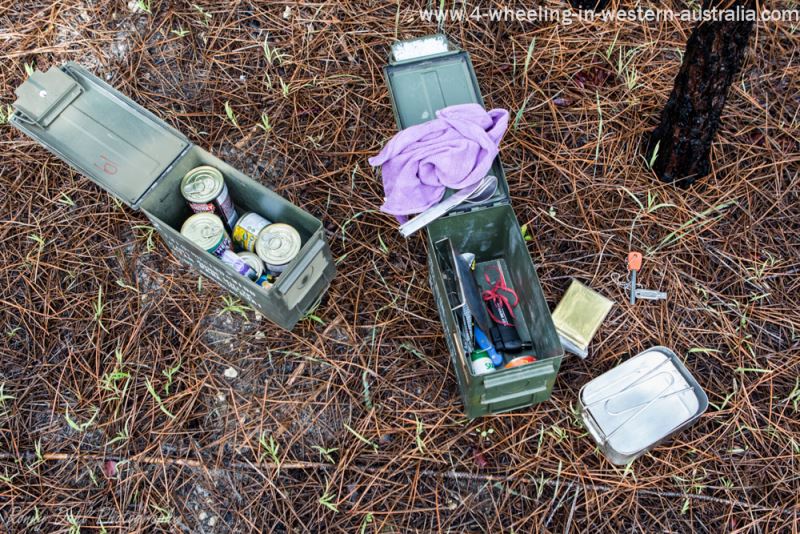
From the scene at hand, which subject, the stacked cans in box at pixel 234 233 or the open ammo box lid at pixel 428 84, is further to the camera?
the open ammo box lid at pixel 428 84

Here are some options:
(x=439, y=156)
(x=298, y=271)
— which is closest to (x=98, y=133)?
(x=298, y=271)

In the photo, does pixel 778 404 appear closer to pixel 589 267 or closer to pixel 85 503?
pixel 589 267

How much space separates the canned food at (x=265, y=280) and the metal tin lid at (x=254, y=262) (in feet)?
0.05

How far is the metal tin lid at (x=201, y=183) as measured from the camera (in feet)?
7.07

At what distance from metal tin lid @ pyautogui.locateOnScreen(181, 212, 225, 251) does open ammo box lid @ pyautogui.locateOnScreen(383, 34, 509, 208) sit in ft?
2.55

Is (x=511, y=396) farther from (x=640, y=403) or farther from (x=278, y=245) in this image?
(x=278, y=245)

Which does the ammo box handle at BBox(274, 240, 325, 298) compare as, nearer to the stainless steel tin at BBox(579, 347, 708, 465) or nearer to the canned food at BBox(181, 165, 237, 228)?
the canned food at BBox(181, 165, 237, 228)

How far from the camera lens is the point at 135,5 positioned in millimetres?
2918

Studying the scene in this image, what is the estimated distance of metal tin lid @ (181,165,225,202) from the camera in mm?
2156

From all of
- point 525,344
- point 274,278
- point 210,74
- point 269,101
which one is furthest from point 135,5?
point 525,344

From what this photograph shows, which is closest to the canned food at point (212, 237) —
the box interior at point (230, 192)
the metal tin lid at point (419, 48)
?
the box interior at point (230, 192)

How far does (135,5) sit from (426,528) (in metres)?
2.72

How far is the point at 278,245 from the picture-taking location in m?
2.12

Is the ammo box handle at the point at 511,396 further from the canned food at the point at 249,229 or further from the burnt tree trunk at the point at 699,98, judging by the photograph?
the burnt tree trunk at the point at 699,98
